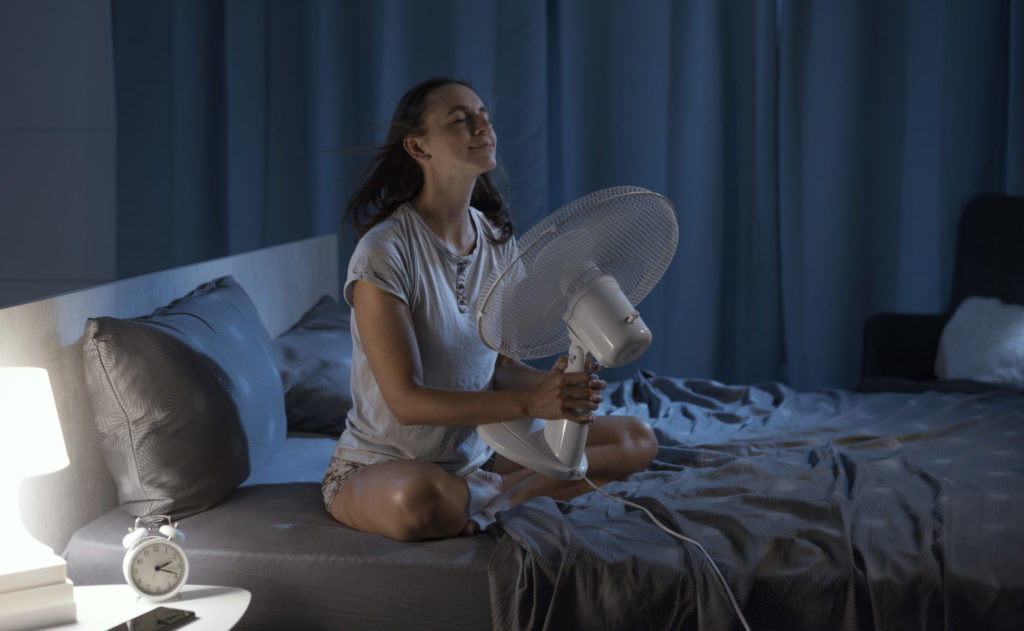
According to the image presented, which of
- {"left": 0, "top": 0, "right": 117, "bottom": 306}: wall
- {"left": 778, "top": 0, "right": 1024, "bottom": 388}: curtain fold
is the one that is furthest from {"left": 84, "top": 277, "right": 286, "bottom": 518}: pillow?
{"left": 778, "top": 0, "right": 1024, "bottom": 388}: curtain fold

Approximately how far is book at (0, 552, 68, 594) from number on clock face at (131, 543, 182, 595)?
0.10 m

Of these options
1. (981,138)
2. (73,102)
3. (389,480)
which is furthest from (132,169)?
(981,138)

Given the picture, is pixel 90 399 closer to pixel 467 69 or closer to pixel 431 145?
pixel 431 145

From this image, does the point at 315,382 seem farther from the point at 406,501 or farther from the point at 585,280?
the point at 585,280

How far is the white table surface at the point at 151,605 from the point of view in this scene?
52.7 inches

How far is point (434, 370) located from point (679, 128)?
2150mm

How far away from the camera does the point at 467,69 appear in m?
3.59

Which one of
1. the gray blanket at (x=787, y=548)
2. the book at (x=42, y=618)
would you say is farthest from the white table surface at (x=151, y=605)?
the gray blanket at (x=787, y=548)

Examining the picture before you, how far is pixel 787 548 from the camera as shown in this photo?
1529mm

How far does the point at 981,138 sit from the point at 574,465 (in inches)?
101

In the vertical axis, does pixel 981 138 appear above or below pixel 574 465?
above

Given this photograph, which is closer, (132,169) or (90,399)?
(90,399)

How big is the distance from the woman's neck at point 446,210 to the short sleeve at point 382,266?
14 cm

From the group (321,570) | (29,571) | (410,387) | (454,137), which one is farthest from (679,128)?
(29,571)
